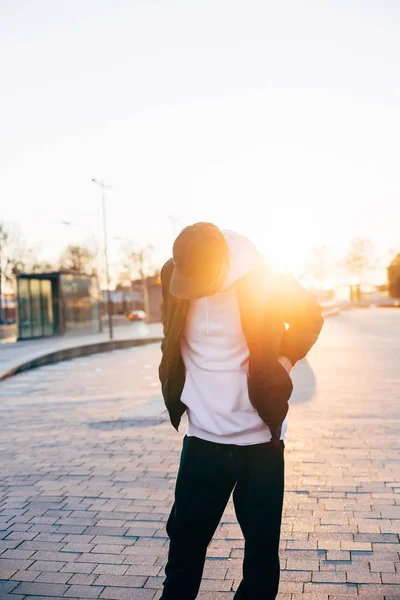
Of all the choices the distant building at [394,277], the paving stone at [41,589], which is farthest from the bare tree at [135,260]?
the paving stone at [41,589]

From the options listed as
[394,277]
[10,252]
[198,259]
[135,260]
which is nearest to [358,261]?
[394,277]

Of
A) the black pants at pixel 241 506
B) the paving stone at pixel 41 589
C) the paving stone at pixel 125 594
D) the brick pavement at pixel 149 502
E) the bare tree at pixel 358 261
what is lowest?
the brick pavement at pixel 149 502

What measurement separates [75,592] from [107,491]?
1.70 m

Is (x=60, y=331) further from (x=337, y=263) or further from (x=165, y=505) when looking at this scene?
(x=337, y=263)

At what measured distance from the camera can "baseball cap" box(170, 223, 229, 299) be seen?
2270mm

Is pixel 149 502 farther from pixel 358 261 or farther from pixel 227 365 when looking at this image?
pixel 358 261

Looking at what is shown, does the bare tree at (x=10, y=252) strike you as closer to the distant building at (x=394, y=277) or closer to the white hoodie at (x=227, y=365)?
the distant building at (x=394, y=277)

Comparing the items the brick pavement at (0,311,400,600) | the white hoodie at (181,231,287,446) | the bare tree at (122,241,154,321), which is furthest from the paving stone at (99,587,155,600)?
the bare tree at (122,241,154,321)

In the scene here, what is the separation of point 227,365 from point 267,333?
0.63ft

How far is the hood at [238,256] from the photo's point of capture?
236 cm

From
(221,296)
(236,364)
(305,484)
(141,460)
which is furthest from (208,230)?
(141,460)

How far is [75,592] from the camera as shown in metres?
3.19

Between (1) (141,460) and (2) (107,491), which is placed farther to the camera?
(1) (141,460)

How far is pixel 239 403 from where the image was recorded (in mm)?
2410
